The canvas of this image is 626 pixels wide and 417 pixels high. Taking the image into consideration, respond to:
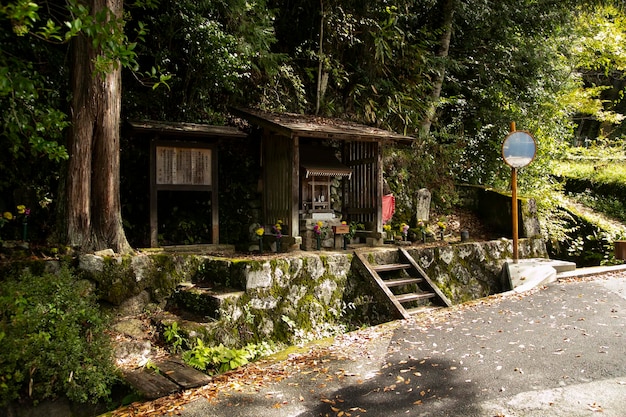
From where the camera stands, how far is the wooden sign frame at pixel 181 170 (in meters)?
8.16

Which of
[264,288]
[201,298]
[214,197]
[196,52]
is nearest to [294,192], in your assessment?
[214,197]

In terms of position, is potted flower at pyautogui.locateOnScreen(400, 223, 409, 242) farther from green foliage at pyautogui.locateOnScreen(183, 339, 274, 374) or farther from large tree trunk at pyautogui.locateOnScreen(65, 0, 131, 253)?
large tree trunk at pyautogui.locateOnScreen(65, 0, 131, 253)

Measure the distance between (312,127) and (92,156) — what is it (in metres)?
3.97

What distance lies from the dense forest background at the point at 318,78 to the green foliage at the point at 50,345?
1705 millimetres

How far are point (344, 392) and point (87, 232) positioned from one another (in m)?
4.71

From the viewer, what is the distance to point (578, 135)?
26031 millimetres

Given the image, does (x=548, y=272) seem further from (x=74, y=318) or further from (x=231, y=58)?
(x=74, y=318)

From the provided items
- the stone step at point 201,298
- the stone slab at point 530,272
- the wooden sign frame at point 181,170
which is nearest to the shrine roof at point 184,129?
the wooden sign frame at point 181,170

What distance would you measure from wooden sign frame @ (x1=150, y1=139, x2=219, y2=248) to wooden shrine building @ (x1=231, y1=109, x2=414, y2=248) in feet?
4.16

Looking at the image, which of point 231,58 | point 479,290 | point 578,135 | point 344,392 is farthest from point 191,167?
point 578,135

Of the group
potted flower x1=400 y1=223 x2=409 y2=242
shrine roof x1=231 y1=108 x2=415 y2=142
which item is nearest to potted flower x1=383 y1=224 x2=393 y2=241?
potted flower x1=400 y1=223 x2=409 y2=242

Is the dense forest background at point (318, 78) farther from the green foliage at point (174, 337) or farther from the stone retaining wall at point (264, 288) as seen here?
the green foliage at point (174, 337)

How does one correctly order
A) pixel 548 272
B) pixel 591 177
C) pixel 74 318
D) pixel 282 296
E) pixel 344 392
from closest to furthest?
pixel 344 392
pixel 74 318
pixel 282 296
pixel 548 272
pixel 591 177

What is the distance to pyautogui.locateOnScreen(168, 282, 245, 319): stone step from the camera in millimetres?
6402
